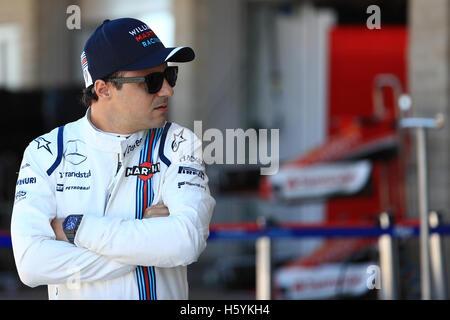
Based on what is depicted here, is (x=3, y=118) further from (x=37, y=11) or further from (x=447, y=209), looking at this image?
(x=447, y=209)

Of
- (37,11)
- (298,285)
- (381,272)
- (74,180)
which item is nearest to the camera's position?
(74,180)

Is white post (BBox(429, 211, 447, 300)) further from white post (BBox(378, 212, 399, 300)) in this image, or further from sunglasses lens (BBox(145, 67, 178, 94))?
sunglasses lens (BBox(145, 67, 178, 94))

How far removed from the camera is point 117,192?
A: 7.75 feet

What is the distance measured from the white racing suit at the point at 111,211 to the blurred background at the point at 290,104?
358cm

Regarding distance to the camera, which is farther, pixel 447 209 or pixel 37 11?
pixel 37 11

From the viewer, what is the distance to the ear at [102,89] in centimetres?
241

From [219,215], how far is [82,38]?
2929 millimetres

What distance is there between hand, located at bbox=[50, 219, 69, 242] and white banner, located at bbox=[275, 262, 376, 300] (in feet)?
13.6
